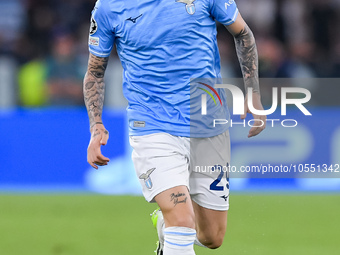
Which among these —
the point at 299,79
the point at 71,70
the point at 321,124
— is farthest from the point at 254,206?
the point at 71,70

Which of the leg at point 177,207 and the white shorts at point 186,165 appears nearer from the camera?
the leg at point 177,207

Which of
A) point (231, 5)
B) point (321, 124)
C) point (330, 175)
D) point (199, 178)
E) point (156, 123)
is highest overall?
point (231, 5)

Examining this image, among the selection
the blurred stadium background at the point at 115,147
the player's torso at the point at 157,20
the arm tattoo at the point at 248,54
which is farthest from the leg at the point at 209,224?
the blurred stadium background at the point at 115,147

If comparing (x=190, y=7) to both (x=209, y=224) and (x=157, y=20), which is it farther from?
(x=209, y=224)

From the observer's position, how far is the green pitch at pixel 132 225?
7.64m

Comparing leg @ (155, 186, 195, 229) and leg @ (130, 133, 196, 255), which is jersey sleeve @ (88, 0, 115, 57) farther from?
leg @ (155, 186, 195, 229)

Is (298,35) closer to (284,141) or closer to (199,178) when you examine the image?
(284,141)

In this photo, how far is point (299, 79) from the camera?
11.9 meters

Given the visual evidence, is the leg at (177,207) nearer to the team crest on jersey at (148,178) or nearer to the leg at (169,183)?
the leg at (169,183)

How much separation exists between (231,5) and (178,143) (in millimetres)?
999

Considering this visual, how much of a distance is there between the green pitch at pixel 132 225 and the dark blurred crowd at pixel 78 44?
211 cm

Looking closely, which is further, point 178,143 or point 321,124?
point 321,124

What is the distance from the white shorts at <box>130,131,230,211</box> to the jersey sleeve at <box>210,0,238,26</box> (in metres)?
0.80

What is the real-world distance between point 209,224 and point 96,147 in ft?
3.32
